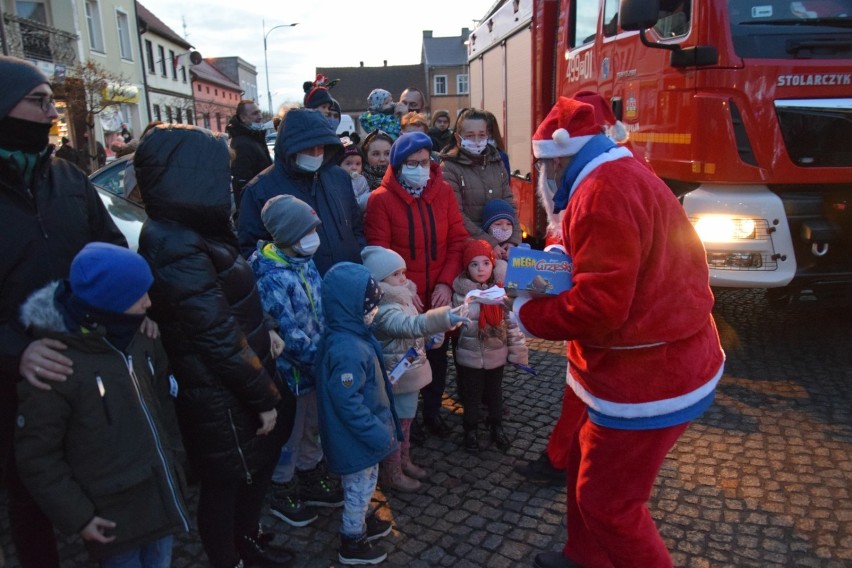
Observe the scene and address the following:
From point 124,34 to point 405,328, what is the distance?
111 feet

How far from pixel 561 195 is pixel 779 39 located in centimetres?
315

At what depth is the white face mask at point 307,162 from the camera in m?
3.45

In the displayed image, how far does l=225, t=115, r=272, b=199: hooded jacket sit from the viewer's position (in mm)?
6695

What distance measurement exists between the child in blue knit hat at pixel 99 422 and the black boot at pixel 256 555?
2.50ft

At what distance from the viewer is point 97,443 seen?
2037 mm

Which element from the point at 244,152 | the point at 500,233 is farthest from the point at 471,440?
the point at 244,152

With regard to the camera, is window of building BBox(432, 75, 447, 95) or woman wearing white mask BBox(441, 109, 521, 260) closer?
woman wearing white mask BBox(441, 109, 521, 260)

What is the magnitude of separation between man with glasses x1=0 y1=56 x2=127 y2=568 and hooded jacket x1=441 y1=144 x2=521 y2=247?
8.66 ft

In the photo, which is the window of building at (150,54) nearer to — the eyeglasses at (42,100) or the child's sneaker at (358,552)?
the eyeglasses at (42,100)

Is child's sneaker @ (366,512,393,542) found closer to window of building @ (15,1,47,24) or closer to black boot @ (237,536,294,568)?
black boot @ (237,536,294,568)

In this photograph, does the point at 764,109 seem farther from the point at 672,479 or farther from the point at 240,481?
the point at 240,481

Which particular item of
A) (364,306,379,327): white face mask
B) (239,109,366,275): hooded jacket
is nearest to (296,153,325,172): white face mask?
(239,109,366,275): hooded jacket

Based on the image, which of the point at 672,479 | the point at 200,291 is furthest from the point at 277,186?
the point at 672,479

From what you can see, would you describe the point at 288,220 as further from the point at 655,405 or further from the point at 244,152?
the point at 244,152
